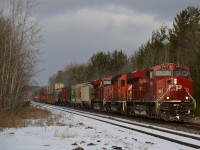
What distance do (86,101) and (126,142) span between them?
36.3 meters

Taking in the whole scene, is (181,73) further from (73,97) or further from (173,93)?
(73,97)

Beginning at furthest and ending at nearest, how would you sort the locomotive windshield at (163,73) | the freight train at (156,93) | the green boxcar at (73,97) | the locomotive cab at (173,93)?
1. the green boxcar at (73,97)
2. the locomotive windshield at (163,73)
3. the freight train at (156,93)
4. the locomotive cab at (173,93)

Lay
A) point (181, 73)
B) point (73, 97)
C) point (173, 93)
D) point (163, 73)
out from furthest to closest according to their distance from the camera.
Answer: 1. point (73, 97)
2. point (181, 73)
3. point (163, 73)
4. point (173, 93)

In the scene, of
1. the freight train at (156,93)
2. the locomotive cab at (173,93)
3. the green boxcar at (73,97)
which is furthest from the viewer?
the green boxcar at (73,97)

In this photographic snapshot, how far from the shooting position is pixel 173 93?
23.9 m

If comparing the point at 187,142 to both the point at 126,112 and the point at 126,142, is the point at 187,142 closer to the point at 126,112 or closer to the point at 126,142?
the point at 126,142

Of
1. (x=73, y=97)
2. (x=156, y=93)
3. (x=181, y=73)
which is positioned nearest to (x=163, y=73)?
(x=181, y=73)

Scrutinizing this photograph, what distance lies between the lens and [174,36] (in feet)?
185

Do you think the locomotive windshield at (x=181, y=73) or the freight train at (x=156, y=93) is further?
the locomotive windshield at (x=181, y=73)

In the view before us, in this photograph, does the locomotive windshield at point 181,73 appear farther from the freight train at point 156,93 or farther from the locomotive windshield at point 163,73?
the locomotive windshield at point 163,73

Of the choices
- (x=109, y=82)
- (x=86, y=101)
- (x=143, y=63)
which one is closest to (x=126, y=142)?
(x=109, y=82)

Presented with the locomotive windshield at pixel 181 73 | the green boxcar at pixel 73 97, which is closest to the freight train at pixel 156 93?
the locomotive windshield at pixel 181 73

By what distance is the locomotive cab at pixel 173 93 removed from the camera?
23.2m

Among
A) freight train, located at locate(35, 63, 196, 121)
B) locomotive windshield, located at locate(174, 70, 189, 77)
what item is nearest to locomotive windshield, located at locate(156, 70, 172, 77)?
freight train, located at locate(35, 63, 196, 121)
